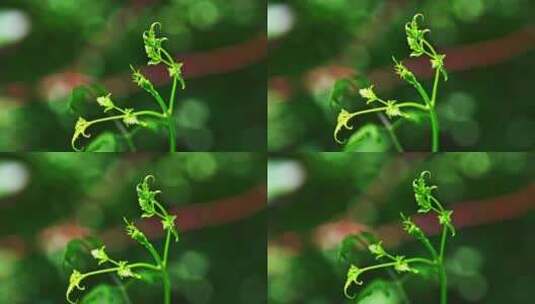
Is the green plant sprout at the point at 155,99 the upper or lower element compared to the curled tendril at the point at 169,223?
upper

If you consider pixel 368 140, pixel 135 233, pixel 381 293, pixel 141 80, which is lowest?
pixel 381 293

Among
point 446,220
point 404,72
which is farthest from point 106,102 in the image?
point 446,220

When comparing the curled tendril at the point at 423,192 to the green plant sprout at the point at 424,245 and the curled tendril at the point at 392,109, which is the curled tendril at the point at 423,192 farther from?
the curled tendril at the point at 392,109

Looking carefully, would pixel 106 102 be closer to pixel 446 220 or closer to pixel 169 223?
pixel 169 223

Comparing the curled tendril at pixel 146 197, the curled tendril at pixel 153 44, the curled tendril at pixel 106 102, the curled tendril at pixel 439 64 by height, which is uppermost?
the curled tendril at pixel 153 44

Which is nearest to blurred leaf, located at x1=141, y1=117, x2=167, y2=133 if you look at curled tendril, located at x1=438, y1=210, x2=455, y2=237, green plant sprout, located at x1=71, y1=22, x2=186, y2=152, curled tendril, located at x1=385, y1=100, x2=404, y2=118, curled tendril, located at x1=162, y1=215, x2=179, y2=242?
green plant sprout, located at x1=71, y1=22, x2=186, y2=152

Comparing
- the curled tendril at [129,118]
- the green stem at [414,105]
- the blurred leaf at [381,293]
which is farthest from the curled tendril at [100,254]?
the green stem at [414,105]

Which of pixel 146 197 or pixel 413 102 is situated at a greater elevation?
pixel 413 102
